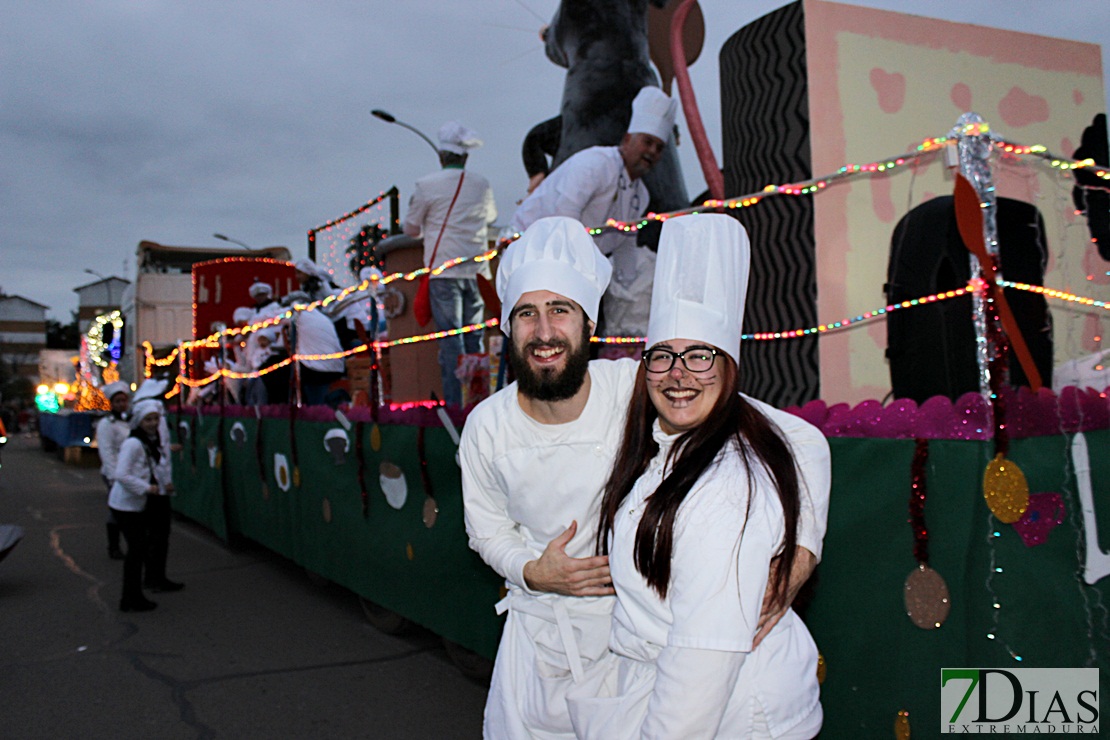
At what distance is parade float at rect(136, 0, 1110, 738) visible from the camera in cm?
264

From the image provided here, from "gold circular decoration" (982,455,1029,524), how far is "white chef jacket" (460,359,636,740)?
3.55 ft

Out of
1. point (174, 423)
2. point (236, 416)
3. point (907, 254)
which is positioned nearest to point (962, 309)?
point (907, 254)

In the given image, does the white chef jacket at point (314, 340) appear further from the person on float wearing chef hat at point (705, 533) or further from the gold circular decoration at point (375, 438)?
the person on float wearing chef hat at point (705, 533)

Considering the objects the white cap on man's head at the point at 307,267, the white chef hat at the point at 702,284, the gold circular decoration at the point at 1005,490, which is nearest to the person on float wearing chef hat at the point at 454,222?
the white cap on man's head at the point at 307,267

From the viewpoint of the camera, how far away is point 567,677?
96.1 inches

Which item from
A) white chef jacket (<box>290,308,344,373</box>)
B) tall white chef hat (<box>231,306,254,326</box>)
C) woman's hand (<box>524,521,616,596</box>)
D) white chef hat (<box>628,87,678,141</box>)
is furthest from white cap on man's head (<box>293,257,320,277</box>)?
woman's hand (<box>524,521,616,596</box>)

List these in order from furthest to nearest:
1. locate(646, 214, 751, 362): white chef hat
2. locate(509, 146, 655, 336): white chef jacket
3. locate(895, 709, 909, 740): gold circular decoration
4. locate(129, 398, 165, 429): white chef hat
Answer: locate(129, 398, 165, 429): white chef hat → locate(509, 146, 655, 336): white chef jacket → locate(895, 709, 909, 740): gold circular decoration → locate(646, 214, 751, 362): white chef hat

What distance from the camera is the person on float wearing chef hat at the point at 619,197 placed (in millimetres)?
5445

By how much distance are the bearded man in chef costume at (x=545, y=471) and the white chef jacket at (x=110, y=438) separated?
6573 millimetres

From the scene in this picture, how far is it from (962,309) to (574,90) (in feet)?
14.4

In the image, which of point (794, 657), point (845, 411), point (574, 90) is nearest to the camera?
point (794, 657)

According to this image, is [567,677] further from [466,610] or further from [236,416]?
[236,416]

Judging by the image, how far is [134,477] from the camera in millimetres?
7508

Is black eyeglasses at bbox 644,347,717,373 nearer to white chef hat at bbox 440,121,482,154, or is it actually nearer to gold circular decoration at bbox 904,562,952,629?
gold circular decoration at bbox 904,562,952,629
